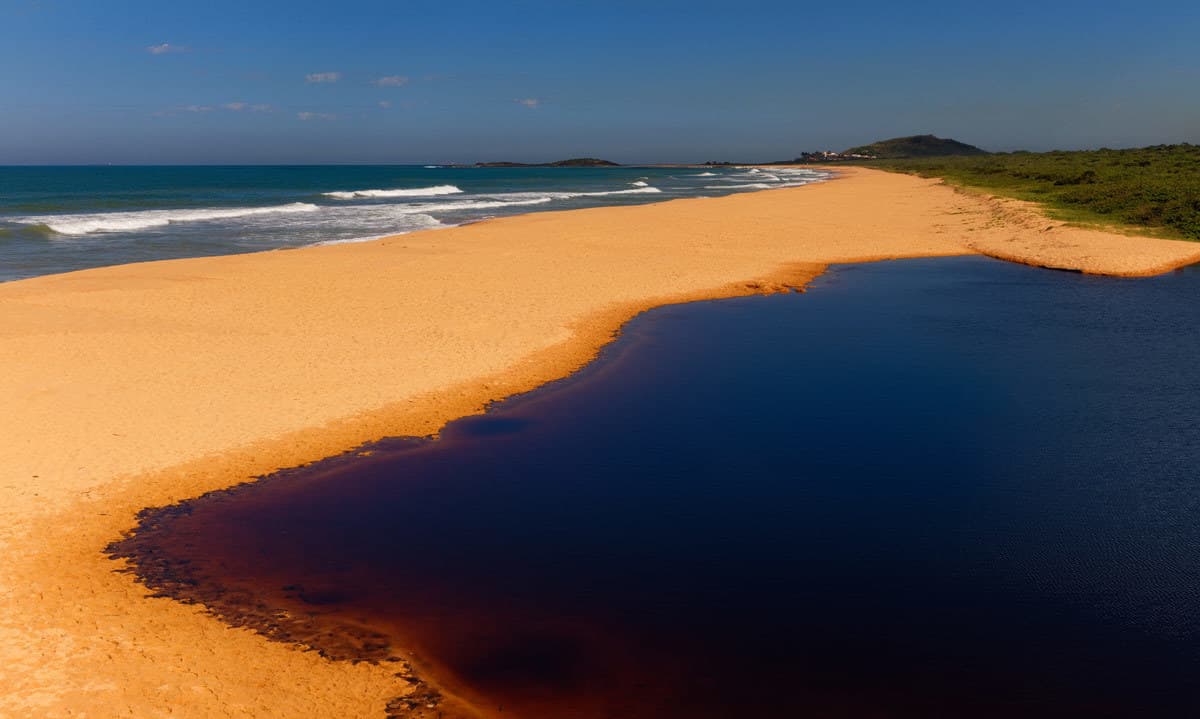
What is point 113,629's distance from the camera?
321 inches

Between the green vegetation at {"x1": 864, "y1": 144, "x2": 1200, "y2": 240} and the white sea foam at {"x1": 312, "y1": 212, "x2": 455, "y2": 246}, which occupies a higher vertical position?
the green vegetation at {"x1": 864, "y1": 144, "x2": 1200, "y2": 240}

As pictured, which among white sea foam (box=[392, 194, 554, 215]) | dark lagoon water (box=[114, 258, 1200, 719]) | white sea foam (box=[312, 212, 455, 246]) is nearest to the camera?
dark lagoon water (box=[114, 258, 1200, 719])

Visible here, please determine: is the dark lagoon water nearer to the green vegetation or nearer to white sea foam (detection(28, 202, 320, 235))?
the green vegetation

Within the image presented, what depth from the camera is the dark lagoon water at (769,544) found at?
7.58 m

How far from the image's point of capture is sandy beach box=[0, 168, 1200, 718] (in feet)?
24.9

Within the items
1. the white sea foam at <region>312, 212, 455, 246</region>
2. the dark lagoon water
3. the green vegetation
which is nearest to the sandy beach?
the dark lagoon water

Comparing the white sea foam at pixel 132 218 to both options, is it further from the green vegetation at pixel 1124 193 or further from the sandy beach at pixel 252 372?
the green vegetation at pixel 1124 193

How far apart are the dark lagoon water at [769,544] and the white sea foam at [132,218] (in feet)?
138

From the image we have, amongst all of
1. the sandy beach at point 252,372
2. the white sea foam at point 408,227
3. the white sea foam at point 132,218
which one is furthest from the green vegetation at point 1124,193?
the white sea foam at point 132,218

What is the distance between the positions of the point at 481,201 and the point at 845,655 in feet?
234

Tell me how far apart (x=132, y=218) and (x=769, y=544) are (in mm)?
54902

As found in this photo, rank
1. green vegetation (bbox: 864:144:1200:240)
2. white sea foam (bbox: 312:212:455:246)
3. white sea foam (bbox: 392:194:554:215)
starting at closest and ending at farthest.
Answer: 1. white sea foam (bbox: 312:212:455:246)
2. green vegetation (bbox: 864:144:1200:240)
3. white sea foam (bbox: 392:194:554:215)

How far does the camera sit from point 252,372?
1611 cm

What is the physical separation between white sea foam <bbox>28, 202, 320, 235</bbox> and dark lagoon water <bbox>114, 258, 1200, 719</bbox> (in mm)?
42108
